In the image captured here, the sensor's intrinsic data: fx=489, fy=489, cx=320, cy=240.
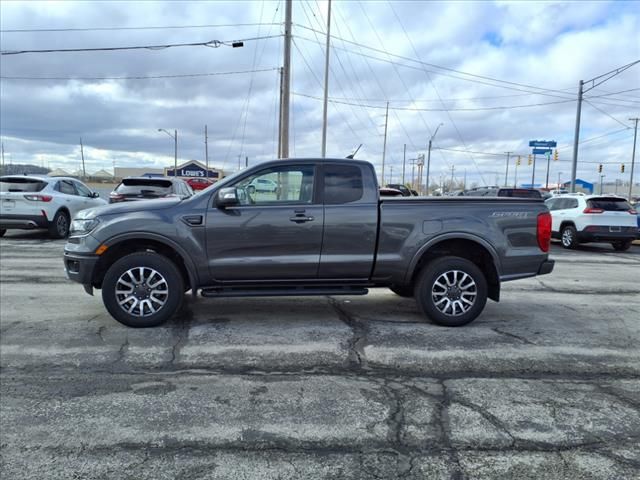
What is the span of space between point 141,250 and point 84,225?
645 millimetres

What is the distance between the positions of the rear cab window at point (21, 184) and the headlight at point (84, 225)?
354 inches

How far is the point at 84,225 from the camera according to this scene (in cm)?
532

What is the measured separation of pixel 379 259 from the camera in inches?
216

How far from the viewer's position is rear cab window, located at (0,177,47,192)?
41.9 ft

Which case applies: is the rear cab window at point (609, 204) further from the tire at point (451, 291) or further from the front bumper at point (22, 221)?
the front bumper at point (22, 221)

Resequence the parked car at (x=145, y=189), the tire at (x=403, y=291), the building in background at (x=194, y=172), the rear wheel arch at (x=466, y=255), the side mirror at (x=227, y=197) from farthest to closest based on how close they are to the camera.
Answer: the building in background at (x=194, y=172), the parked car at (x=145, y=189), the tire at (x=403, y=291), the rear wheel arch at (x=466, y=255), the side mirror at (x=227, y=197)

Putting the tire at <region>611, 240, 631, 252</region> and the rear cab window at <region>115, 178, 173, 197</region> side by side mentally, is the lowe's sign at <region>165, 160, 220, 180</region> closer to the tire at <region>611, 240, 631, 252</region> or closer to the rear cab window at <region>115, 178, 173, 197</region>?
the rear cab window at <region>115, 178, 173, 197</region>

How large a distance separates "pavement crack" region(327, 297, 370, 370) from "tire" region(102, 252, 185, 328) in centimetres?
193

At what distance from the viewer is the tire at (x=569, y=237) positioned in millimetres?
14623

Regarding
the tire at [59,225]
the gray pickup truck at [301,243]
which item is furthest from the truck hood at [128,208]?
the tire at [59,225]

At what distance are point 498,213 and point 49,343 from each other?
5026 millimetres

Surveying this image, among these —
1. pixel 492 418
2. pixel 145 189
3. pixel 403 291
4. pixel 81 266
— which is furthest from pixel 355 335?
pixel 145 189

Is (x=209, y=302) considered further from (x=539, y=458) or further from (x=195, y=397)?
(x=539, y=458)

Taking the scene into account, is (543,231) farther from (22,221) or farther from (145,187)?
(22,221)
